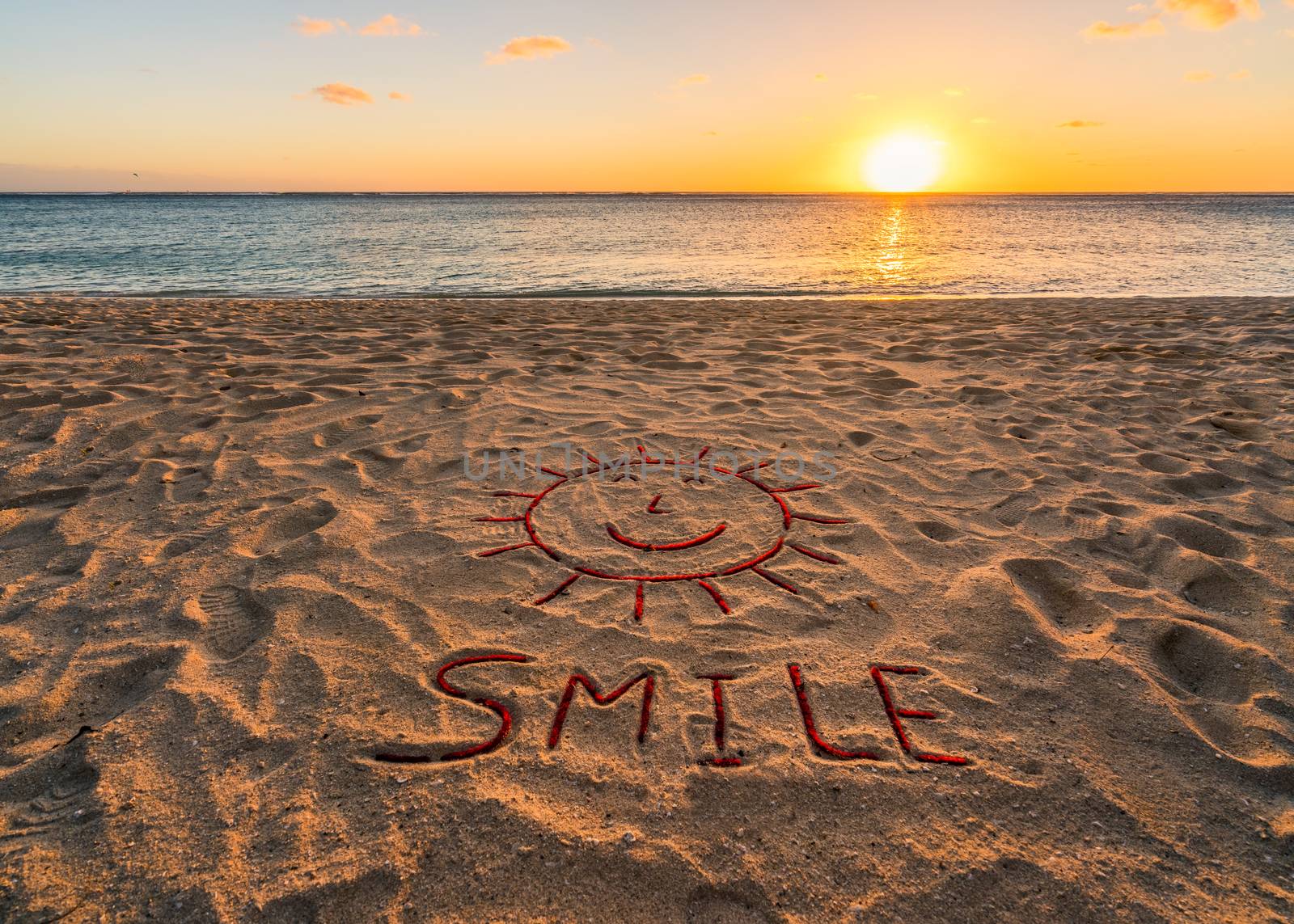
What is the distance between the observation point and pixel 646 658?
2164mm

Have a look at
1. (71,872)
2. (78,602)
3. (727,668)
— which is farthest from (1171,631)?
(78,602)

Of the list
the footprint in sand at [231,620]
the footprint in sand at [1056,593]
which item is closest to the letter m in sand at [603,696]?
the footprint in sand at [231,620]

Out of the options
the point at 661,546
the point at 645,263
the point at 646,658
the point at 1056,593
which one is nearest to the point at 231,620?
the point at 646,658

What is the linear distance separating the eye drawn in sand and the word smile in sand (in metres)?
0.37

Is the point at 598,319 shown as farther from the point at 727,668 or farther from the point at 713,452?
the point at 727,668

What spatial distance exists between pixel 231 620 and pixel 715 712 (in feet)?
5.76

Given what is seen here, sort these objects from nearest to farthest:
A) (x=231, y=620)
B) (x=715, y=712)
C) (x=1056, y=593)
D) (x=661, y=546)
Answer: (x=715, y=712) → (x=231, y=620) → (x=1056, y=593) → (x=661, y=546)

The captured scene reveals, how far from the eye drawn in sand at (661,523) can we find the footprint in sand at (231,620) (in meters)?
0.86

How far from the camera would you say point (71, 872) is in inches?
57.5

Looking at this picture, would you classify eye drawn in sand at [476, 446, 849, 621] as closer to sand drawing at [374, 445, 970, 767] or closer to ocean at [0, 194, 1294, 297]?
sand drawing at [374, 445, 970, 767]

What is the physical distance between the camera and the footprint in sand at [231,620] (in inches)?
86.4

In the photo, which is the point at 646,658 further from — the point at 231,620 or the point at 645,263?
the point at 645,263

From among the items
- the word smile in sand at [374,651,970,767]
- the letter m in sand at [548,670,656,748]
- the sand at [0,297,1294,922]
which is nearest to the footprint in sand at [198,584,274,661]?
the sand at [0,297,1294,922]

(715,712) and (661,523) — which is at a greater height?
(661,523)
